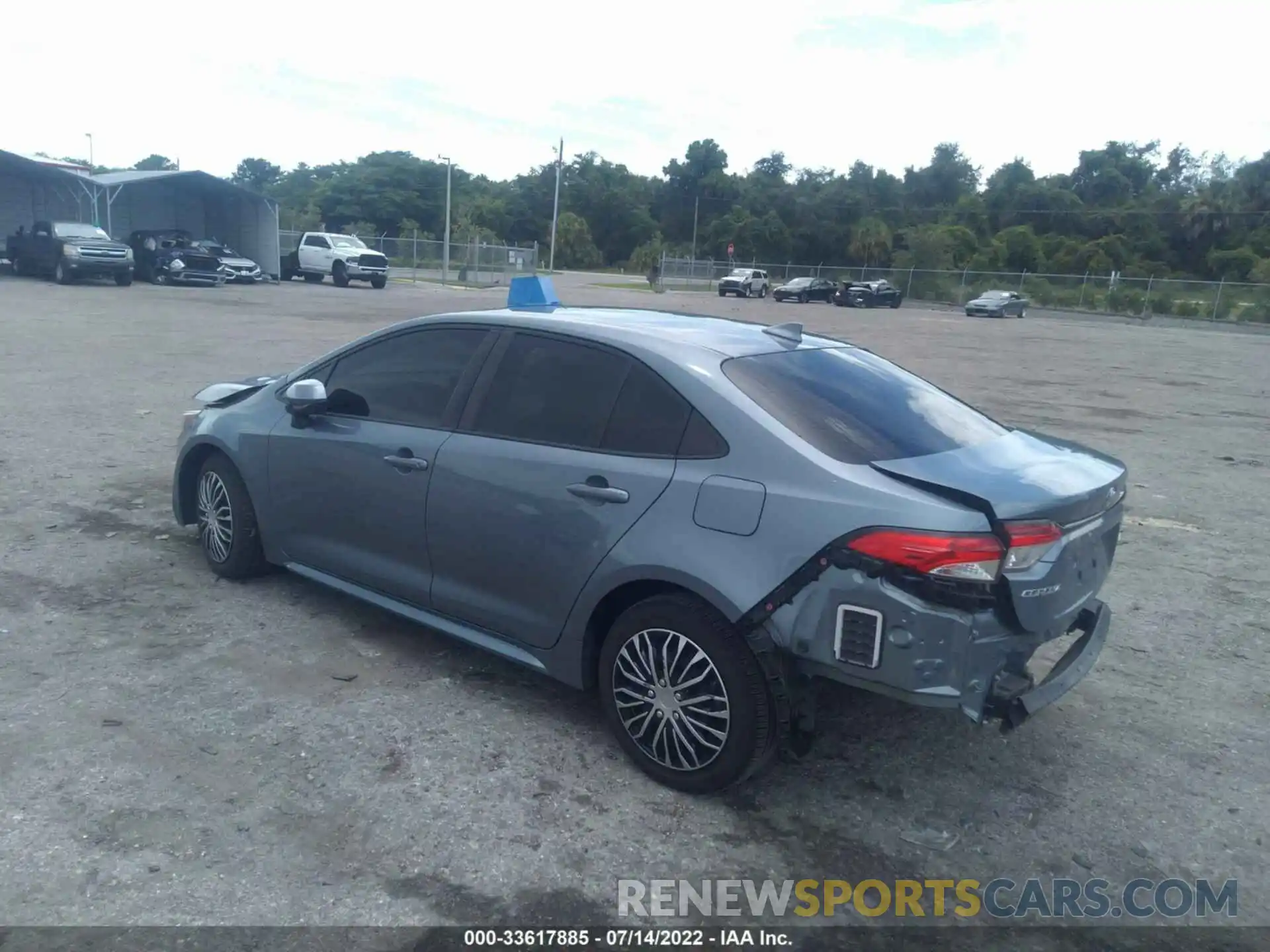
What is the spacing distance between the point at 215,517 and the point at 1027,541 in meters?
4.15

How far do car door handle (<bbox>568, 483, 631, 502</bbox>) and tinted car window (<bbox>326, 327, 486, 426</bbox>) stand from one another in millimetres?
934

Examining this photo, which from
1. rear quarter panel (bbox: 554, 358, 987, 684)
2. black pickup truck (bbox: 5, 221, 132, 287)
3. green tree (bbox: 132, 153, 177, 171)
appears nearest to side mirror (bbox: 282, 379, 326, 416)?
rear quarter panel (bbox: 554, 358, 987, 684)

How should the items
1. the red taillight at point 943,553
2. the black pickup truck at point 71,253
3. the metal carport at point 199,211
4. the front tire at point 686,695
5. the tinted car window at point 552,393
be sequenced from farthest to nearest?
the metal carport at point 199,211, the black pickup truck at point 71,253, the tinted car window at point 552,393, the front tire at point 686,695, the red taillight at point 943,553

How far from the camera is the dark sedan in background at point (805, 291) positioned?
168 feet

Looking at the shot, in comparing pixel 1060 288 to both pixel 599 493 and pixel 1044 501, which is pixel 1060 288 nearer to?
pixel 1044 501

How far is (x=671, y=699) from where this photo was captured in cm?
354

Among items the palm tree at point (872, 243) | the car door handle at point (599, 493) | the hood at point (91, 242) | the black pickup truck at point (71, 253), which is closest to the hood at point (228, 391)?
the car door handle at point (599, 493)

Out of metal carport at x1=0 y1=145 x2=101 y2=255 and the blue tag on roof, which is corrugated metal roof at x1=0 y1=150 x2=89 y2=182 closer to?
metal carport at x1=0 y1=145 x2=101 y2=255

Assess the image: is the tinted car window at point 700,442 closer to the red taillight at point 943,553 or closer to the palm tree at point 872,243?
the red taillight at point 943,553

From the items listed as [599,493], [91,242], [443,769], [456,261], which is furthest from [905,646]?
[456,261]

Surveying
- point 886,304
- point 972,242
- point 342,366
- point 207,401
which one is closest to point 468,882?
point 342,366

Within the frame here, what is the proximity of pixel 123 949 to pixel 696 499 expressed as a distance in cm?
213

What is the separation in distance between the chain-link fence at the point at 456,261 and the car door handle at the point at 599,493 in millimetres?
43411

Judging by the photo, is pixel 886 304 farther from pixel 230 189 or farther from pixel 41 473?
pixel 41 473
